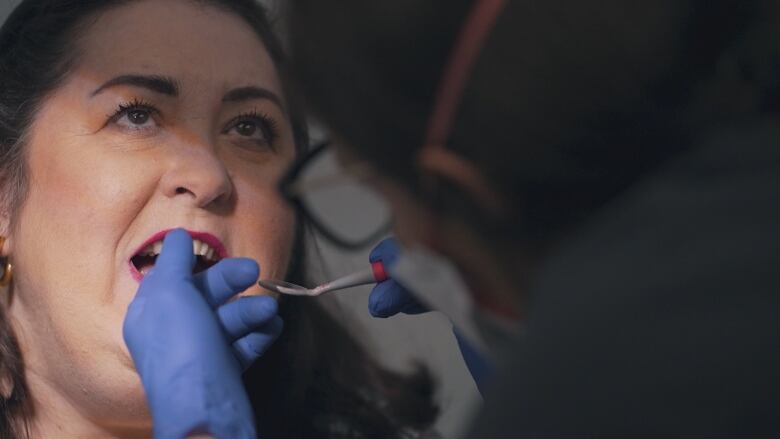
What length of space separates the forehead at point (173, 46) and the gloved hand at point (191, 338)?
0.96 feet

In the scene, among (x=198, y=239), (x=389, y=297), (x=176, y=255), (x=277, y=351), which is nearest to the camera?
(x=176, y=255)

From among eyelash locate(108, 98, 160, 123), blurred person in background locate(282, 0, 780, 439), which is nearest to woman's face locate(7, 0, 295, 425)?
eyelash locate(108, 98, 160, 123)

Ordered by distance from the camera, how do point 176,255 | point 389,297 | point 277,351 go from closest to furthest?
point 176,255, point 389,297, point 277,351

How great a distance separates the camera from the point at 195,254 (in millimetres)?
1456

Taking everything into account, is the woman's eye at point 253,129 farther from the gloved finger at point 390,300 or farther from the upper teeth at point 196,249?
the gloved finger at point 390,300

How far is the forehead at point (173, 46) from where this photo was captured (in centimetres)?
148

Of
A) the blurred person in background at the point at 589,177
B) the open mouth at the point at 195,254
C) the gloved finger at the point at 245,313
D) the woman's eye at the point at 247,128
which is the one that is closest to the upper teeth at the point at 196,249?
the open mouth at the point at 195,254

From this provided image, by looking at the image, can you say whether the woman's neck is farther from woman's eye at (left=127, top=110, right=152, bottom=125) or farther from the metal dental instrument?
woman's eye at (left=127, top=110, right=152, bottom=125)

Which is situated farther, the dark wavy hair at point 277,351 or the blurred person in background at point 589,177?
the dark wavy hair at point 277,351

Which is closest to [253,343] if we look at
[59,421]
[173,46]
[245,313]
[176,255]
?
[245,313]

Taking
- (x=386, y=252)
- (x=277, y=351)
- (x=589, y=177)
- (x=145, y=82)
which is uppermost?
(x=589, y=177)

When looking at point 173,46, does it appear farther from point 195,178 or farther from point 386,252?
point 386,252

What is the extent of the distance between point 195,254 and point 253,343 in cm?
16

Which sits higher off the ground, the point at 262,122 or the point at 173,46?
the point at 173,46
